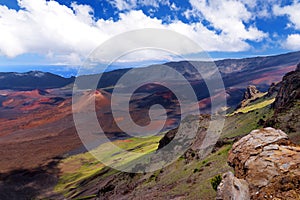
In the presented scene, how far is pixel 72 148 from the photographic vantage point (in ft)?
391

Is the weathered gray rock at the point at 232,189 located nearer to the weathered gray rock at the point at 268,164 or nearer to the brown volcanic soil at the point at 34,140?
the weathered gray rock at the point at 268,164

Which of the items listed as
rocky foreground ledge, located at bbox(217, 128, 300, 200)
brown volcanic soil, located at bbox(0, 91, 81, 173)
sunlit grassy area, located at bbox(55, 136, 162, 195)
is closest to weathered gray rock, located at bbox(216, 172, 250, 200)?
rocky foreground ledge, located at bbox(217, 128, 300, 200)

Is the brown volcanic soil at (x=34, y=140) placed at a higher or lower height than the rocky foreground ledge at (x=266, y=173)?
lower

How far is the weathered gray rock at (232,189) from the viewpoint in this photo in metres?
11.0

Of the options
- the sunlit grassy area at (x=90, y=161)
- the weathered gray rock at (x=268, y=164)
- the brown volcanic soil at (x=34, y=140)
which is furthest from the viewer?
the brown volcanic soil at (x=34, y=140)

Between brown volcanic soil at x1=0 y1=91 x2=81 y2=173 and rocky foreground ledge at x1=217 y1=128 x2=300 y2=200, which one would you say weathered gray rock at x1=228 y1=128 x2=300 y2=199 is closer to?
rocky foreground ledge at x1=217 y1=128 x2=300 y2=200

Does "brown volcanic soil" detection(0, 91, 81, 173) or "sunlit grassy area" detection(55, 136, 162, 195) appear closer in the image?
"sunlit grassy area" detection(55, 136, 162, 195)

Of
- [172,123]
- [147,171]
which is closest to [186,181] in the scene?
[147,171]

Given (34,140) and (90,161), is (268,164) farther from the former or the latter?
(34,140)

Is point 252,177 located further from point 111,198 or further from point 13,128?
point 13,128

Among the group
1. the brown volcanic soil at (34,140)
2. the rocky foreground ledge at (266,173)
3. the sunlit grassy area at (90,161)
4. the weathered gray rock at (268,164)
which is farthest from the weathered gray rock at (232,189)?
the brown volcanic soil at (34,140)

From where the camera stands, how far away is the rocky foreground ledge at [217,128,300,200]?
10.5 m

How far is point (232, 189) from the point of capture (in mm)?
11195

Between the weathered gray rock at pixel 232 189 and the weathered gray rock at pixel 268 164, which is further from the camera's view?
the weathered gray rock at pixel 232 189
